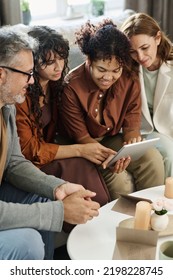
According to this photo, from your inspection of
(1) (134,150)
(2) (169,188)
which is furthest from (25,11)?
(2) (169,188)

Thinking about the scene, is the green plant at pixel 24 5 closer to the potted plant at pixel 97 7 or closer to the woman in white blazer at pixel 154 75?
the potted plant at pixel 97 7

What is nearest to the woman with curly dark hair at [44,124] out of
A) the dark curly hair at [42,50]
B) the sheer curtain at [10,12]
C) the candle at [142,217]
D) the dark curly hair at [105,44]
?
the dark curly hair at [42,50]

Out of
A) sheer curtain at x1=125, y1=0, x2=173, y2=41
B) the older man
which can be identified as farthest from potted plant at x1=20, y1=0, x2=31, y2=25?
the older man

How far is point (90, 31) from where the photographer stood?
2.07 metres

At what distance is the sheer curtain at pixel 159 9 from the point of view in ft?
10.5

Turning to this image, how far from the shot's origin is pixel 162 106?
235cm

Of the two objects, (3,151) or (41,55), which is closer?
(3,151)

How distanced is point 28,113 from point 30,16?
1.20 meters

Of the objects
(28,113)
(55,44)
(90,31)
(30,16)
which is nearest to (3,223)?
(28,113)

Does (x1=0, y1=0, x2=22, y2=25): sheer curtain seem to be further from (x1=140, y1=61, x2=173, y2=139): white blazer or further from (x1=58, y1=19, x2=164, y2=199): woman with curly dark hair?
(x1=140, y1=61, x2=173, y2=139): white blazer

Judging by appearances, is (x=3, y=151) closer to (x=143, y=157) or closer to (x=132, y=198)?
(x=132, y=198)

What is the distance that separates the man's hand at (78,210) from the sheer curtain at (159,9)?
76.4 inches

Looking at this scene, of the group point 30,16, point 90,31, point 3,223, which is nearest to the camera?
point 3,223

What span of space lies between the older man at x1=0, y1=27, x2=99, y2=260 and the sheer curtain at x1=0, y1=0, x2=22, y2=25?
983 millimetres
